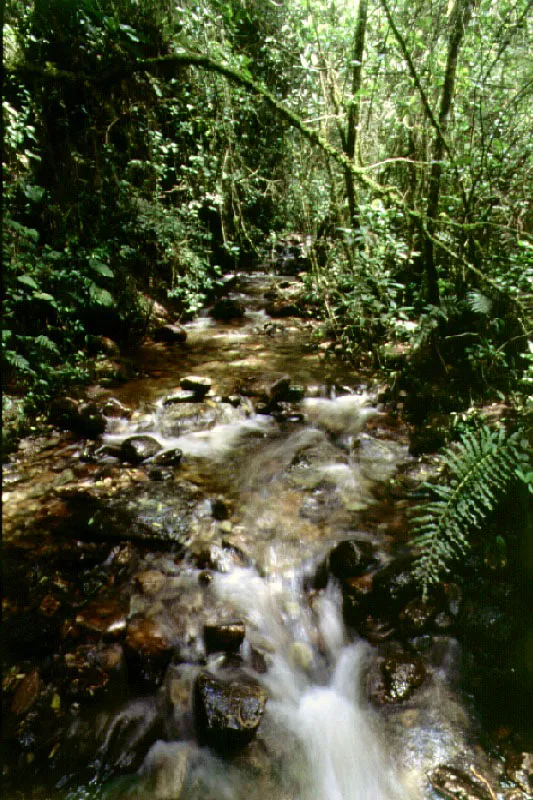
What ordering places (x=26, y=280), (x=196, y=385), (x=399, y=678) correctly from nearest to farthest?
(x=399, y=678) < (x=26, y=280) < (x=196, y=385)

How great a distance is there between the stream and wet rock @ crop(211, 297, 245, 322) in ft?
17.7

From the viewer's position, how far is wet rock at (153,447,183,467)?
17.5 ft

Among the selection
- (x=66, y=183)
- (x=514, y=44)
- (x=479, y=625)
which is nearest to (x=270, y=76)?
(x=514, y=44)

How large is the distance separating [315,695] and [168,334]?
271 inches

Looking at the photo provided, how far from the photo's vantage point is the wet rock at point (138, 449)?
5293mm

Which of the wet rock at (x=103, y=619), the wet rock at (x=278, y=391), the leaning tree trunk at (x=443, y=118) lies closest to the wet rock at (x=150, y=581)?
the wet rock at (x=103, y=619)

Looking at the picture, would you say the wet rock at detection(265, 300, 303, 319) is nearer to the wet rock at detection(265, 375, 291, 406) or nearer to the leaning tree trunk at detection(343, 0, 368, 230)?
the leaning tree trunk at detection(343, 0, 368, 230)

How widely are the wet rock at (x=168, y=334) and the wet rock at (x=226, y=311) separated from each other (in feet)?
6.03

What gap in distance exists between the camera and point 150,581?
3762mm

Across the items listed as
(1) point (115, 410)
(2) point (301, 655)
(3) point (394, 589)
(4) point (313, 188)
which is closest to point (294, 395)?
(1) point (115, 410)

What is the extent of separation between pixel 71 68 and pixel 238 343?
504 centimetres

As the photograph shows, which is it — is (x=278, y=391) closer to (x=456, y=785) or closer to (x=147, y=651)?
(x=147, y=651)

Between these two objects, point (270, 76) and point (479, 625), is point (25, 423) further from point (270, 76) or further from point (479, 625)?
point (270, 76)

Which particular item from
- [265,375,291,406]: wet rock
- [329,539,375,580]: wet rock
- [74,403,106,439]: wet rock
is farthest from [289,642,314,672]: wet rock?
[265,375,291,406]: wet rock
